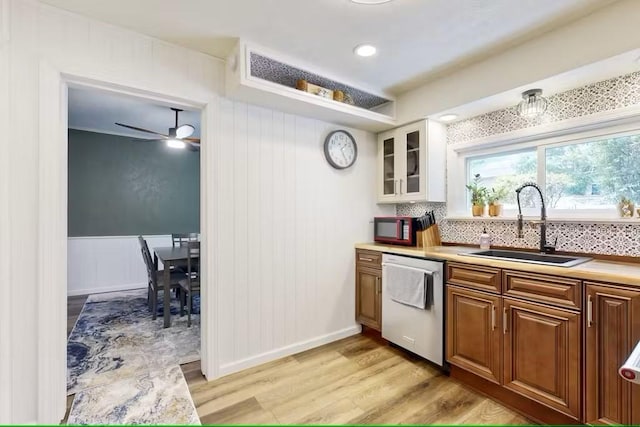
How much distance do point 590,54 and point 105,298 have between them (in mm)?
5754

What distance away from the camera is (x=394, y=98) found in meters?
2.95

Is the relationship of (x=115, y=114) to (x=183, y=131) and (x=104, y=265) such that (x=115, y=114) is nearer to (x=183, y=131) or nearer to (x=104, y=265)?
(x=183, y=131)

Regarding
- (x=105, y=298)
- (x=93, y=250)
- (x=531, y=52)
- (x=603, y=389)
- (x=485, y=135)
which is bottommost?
(x=105, y=298)

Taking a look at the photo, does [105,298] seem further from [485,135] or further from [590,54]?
[590,54]

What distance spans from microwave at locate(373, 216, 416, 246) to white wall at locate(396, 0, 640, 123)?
1018mm

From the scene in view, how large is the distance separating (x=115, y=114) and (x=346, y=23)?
3.51 meters

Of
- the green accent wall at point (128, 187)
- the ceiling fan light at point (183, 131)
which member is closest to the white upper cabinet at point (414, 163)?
the ceiling fan light at point (183, 131)

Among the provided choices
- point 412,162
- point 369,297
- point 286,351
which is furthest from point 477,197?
point 286,351

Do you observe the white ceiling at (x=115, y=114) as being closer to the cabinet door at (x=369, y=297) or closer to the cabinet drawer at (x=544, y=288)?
the cabinet door at (x=369, y=297)

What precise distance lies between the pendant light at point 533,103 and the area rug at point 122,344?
3.28 meters

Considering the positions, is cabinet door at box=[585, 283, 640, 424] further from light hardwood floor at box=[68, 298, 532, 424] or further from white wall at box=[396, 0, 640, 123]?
white wall at box=[396, 0, 640, 123]

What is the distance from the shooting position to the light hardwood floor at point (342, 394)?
5.83ft

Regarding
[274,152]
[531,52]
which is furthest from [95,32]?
[531,52]

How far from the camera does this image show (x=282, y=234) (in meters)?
2.60
